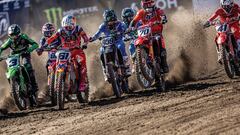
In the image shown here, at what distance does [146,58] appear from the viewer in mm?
12555

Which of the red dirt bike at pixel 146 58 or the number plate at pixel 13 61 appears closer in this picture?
the red dirt bike at pixel 146 58

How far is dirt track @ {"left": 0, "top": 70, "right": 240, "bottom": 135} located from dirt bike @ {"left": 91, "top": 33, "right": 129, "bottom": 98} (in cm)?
35

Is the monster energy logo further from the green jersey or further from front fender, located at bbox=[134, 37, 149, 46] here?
front fender, located at bbox=[134, 37, 149, 46]

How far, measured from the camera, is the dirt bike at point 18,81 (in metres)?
12.6

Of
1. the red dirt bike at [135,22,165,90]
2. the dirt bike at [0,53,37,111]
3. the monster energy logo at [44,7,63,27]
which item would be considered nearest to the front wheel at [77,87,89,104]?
the red dirt bike at [135,22,165,90]

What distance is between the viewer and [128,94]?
13.4m

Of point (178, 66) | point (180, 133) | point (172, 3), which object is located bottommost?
point (180, 133)

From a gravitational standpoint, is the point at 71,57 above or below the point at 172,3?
below

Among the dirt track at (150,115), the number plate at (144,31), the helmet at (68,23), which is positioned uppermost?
the helmet at (68,23)

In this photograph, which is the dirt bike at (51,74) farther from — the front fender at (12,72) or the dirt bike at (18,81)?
the front fender at (12,72)

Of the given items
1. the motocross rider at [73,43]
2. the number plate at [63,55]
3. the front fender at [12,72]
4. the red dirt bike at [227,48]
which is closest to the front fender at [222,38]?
the red dirt bike at [227,48]

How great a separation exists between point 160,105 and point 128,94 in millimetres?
2981

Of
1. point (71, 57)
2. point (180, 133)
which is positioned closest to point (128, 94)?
point (71, 57)

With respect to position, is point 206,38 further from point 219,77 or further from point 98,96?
point 98,96
